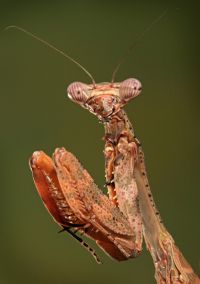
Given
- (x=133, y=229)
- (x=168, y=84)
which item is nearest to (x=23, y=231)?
(x=168, y=84)

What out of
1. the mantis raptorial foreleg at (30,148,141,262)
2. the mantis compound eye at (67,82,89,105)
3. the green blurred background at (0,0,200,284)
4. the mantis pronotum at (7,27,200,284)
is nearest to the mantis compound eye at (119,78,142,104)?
the mantis pronotum at (7,27,200,284)

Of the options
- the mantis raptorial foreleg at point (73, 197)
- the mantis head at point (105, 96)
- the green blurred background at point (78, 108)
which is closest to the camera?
the mantis raptorial foreleg at point (73, 197)

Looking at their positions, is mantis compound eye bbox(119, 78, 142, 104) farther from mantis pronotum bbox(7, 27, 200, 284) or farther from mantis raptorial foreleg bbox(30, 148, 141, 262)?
mantis raptorial foreleg bbox(30, 148, 141, 262)

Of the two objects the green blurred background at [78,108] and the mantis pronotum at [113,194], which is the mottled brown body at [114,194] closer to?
the mantis pronotum at [113,194]

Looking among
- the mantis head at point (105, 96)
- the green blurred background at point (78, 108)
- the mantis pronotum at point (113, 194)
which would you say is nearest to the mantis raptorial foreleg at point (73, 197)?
the mantis pronotum at point (113, 194)

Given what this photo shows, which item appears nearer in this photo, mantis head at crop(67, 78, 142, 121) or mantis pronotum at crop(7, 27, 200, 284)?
mantis pronotum at crop(7, 27, 200, 284)

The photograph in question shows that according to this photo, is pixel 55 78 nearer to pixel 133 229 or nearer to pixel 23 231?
pixel 23 231
